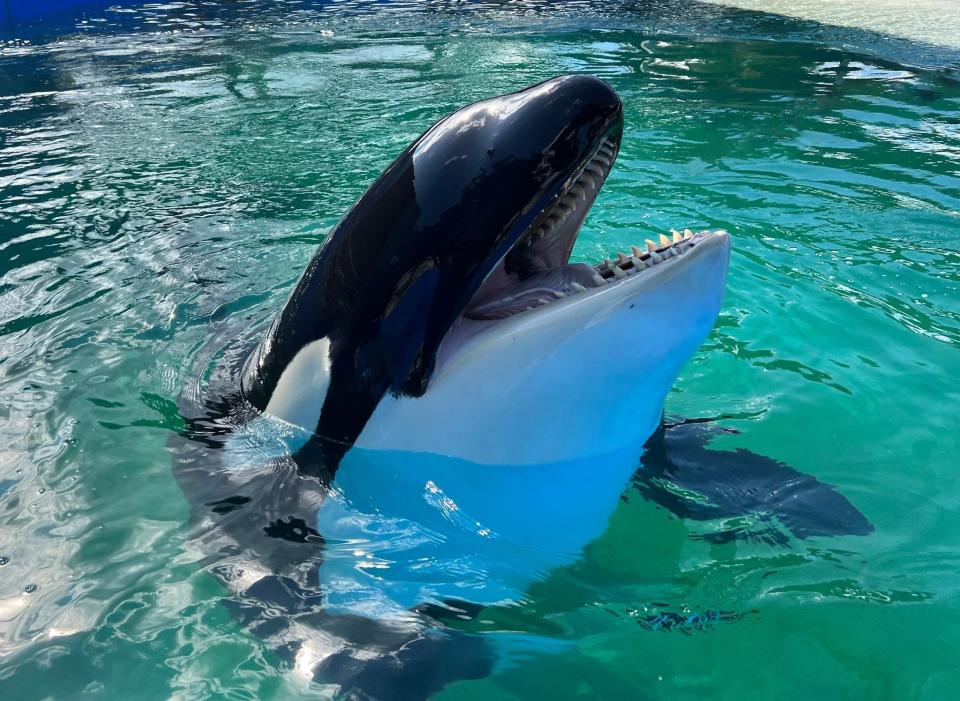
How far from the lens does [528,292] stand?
337 centimetres

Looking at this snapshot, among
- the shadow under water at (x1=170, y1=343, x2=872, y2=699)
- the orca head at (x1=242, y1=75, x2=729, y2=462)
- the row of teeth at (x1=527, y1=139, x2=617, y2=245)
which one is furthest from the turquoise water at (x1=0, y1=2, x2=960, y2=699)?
the row of teeth at (x1=527, y1=139, x2=617, y2=245)

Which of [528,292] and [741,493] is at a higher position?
[528,292]

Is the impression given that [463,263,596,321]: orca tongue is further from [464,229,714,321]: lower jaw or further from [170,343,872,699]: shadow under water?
[170,343,872,699]: shadow under water

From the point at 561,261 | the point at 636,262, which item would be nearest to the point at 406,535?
the point at 561,261

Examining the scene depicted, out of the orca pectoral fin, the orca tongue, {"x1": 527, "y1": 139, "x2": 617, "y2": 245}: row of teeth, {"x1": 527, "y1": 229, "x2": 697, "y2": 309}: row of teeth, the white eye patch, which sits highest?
{"x1": 527, "y1": 139, "x2": 617, "y2": 245}: row of teeth

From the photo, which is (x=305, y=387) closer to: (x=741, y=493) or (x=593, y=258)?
(x=741, y=493)

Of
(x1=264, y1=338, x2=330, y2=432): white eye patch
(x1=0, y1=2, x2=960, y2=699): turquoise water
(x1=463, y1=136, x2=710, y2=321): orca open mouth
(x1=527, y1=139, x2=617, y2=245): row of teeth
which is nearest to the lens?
(x1=463, y1=136, x2=710, y2=321): orca open mouth

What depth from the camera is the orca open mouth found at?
10.1 ft

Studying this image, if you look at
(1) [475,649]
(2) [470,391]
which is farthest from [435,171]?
(1) [475,649]

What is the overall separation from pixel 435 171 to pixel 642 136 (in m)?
7.43

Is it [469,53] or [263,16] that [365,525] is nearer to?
[469,53]

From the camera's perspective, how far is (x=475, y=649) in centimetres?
339

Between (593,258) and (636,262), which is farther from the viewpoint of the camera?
(593,258)

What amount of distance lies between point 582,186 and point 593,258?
364 centimetres
